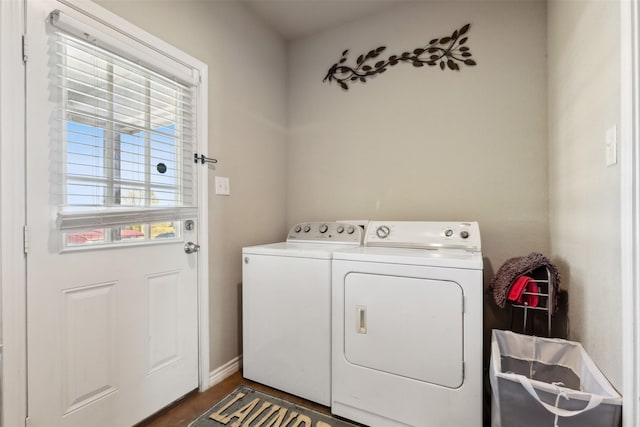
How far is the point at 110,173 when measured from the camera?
1.39 m

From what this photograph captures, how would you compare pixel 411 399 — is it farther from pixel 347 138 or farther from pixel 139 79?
pixel 139 79

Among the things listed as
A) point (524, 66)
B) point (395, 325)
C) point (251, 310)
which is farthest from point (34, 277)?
point (524, 66)

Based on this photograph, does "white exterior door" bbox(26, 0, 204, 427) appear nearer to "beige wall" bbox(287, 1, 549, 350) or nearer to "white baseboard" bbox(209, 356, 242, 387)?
"white baseboard" bbox(209, 356, 242, 387)

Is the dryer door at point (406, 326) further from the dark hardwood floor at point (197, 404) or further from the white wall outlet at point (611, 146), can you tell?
the white wall outlet at point (611, 146)

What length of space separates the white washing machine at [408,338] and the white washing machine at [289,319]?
0.08m

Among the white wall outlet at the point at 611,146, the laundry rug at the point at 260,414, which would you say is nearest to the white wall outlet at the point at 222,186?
the laundry rug at the point at 260,414

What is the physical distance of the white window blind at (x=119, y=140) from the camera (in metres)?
1.25

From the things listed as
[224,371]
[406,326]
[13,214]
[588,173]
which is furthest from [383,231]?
[13,214]

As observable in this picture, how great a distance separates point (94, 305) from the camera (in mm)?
1350

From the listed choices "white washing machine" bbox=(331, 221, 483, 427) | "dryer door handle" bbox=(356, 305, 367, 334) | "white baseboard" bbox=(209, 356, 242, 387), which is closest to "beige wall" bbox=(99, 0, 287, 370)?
"white baseboard" bbox=(209, 356, 242, 387)

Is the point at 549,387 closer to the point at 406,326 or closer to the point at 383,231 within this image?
the point at 406,326

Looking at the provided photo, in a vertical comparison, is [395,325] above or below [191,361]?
above

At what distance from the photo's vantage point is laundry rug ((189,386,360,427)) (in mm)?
1538

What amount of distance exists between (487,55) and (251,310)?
86.7 inches
